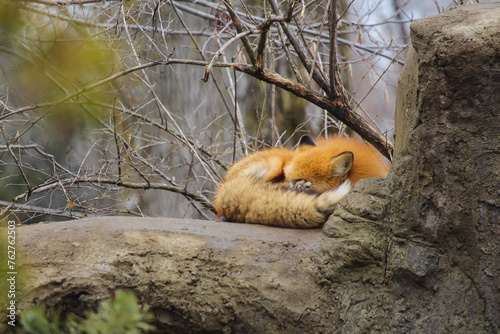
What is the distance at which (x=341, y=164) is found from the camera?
3057 millimetres

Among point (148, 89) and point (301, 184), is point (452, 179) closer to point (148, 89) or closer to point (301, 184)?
point (301, 184)

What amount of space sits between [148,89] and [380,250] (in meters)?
4.01

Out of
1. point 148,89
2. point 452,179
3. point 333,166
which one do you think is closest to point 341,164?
point 333,166

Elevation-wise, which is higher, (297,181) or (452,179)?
(452,179)

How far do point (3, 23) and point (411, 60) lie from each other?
1.74 metres

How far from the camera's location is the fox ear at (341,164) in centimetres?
302

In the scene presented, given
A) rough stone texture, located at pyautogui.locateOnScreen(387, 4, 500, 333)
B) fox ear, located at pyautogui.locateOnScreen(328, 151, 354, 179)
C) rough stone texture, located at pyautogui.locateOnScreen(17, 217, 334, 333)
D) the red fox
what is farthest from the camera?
fox ear, located at pyautogui.locateOnScreen(328, 151, 354, 179)

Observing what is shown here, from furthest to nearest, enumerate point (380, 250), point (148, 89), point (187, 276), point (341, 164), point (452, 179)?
point (148, 89) → point (341, 164) → point (187, 276) → point (380, 250) → point (452, 179)

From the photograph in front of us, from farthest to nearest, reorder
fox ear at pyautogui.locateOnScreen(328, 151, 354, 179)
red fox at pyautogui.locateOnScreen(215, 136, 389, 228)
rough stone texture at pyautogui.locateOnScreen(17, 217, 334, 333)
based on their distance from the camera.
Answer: fox ear at pyautogui.locateOnScreen(328, 151, 354, 179) → red fox at pyautogui.locateOnScreen(215, 136, 389, 228) → rough stone texture at pyautogui.locateOnScreen(17, 217, 334, 333)

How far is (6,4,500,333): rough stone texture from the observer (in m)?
1.82

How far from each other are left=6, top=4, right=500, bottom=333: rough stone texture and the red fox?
0.91ft

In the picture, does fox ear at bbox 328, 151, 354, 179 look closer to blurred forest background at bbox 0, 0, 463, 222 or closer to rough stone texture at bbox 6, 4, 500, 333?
blurred forest background at bbox 0, 0, 463, 222

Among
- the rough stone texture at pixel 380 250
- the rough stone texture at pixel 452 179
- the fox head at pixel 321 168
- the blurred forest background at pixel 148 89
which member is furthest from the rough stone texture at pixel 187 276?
the fox head at pixel 321 168

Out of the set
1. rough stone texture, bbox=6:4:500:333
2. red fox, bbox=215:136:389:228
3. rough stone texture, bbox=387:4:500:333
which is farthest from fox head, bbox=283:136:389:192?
rough stone texture, bbox=387:4:500:333
